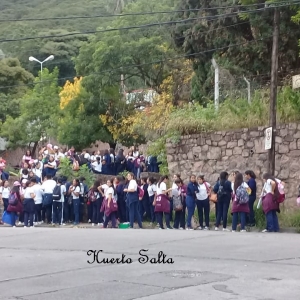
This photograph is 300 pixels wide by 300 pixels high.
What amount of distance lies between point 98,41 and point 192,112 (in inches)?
596

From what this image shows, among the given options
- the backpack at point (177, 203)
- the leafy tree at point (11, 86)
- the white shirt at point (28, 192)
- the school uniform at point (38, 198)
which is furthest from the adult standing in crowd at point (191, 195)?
the leafy tree at point (11, 86)

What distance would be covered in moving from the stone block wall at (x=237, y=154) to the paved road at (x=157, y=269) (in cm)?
528

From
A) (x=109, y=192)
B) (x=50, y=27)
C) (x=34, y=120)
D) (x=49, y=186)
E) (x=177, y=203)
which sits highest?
(x=50, y=27)

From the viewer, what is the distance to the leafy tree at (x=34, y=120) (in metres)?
44.9

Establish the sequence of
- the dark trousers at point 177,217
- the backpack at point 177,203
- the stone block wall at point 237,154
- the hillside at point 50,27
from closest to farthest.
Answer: the backpack at point 177,203, the dark trousers at point 177,217, the stone block wall at point 237,154, the hillside at point 50,27

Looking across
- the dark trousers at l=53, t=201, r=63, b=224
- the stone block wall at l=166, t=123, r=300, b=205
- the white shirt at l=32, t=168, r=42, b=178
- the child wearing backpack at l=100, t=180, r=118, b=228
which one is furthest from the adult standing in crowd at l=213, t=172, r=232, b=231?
the white shirt at l=32, t=168, r=42, b=178

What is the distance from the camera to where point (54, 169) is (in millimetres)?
26891

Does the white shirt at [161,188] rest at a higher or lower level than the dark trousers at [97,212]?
higher

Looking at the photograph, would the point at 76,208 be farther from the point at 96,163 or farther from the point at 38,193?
the point at 96,163

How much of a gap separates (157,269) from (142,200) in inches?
446

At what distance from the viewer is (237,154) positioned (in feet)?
73.6

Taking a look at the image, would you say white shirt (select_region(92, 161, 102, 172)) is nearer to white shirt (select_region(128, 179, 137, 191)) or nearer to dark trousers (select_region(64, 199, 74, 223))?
dark trousers (select_region(64, 199, 74, 223))

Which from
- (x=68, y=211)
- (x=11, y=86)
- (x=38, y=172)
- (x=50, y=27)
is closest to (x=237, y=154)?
(x=68, y=211)

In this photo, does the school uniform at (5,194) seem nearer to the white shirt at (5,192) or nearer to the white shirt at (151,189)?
the white shirt at (5,192)
